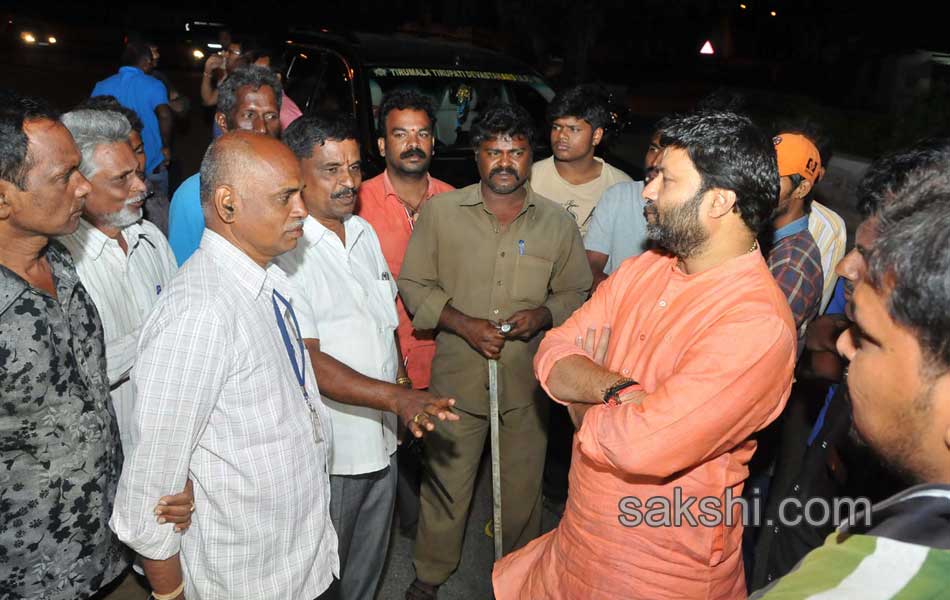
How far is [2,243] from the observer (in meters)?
2.41

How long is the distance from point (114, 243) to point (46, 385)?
860 millimetres

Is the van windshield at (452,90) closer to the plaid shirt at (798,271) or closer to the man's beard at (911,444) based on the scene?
the plaid shirt at (798,271)

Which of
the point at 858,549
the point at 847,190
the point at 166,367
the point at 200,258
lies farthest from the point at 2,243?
the point at 847,190

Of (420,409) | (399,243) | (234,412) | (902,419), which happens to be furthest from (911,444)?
(399,243)

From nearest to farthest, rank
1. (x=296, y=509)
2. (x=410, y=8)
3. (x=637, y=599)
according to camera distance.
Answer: (x=637, y=599) < (x=296, y=509) < (x=410, y=8)

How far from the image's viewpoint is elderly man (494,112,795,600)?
79.6 inches

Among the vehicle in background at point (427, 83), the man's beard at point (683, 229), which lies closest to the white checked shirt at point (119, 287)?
the man's beard at point (683, 229)

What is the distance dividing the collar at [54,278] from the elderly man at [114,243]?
20cm

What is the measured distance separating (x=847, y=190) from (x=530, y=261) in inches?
369

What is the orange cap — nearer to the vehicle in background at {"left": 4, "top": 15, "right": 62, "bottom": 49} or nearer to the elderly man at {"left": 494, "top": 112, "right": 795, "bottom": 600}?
the elderly man at {"left": 494, "top": 112, "right": 795, "bottom": 600}

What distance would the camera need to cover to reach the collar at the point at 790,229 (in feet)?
10.7

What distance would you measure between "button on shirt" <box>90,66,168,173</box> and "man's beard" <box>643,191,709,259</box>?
5724mm

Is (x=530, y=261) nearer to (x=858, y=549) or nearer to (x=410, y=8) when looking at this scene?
(x=858, y=549)

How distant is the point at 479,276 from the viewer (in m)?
3.66
